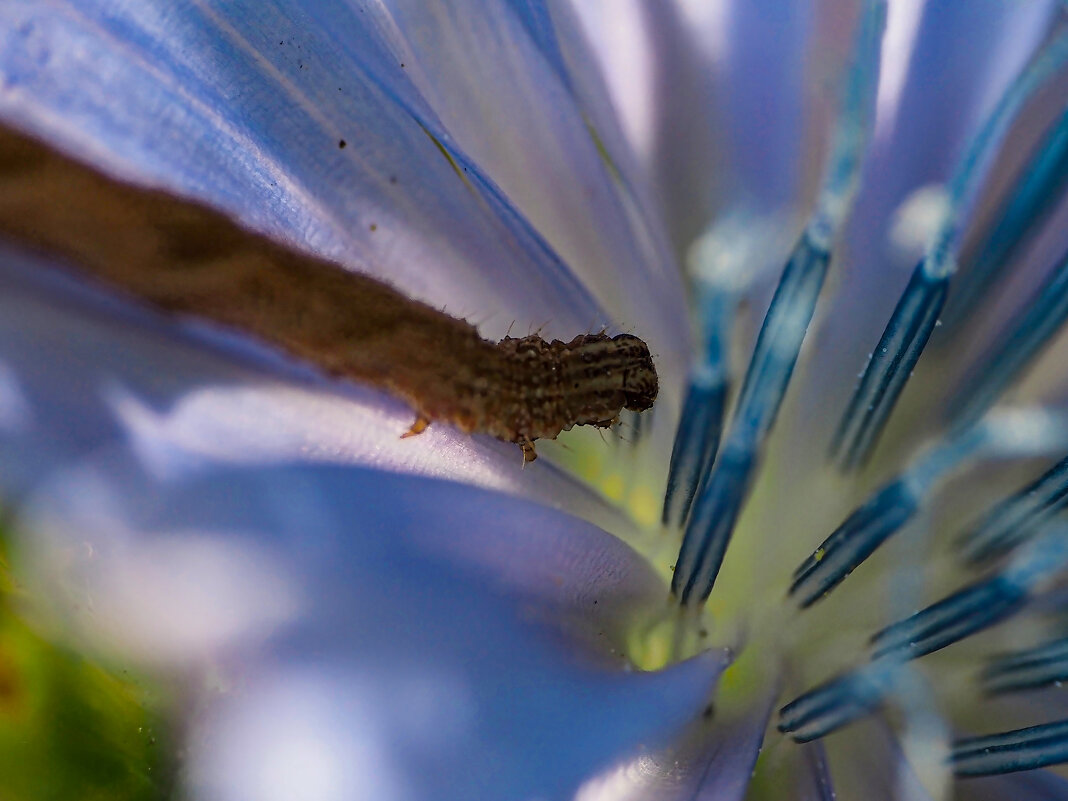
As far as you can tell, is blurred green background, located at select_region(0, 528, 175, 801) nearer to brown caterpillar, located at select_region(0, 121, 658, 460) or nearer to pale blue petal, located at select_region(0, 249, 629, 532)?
pale blue petal, located at select_region(0, 249, 629, 532)

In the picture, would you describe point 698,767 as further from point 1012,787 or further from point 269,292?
point 269,292

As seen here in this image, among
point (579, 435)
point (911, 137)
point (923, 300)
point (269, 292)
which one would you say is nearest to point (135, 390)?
point (269, 292)

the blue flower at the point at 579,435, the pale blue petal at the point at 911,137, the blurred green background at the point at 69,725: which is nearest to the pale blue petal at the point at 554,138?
the blue flower at the point at 579,435

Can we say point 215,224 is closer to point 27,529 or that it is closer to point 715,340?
point 27,529

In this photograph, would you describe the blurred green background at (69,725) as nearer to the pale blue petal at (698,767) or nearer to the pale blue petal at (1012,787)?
the pale blue petal at (698,767)

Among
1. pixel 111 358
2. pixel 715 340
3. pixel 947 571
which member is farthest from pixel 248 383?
pixel 947 571

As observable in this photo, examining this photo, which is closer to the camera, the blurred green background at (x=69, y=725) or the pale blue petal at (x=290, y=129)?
the blurred green background at (x=69, y=725)
